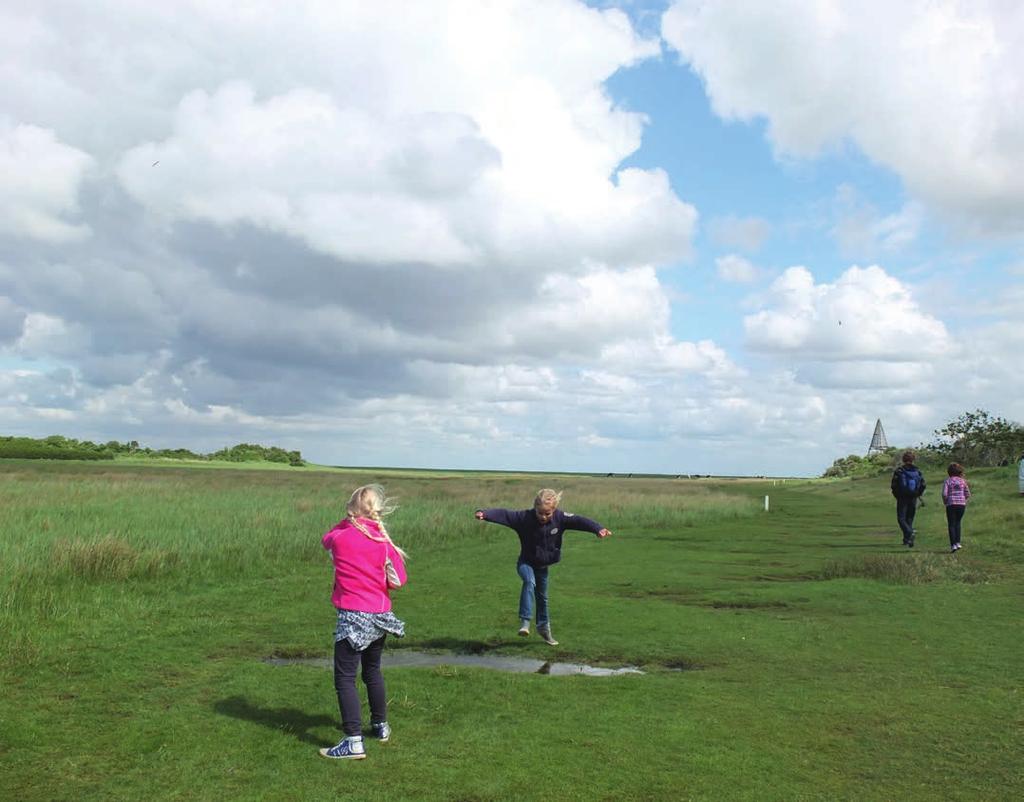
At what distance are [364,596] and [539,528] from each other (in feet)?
14.7

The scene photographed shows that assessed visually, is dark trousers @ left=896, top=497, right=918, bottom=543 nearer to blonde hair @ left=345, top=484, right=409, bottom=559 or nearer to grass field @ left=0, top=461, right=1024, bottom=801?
grass field @ left=0, top=461, right=1024, bottom=801

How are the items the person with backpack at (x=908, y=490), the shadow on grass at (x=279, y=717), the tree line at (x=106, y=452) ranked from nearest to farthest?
the shadow on grass at (x=279, y=717) < the person with backpack at (x=908, y=490) < the tree line at (x=106, y=452)

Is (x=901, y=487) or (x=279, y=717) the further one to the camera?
Answer: (x=901, y=487)

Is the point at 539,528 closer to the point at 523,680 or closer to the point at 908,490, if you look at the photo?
the point at 523,680

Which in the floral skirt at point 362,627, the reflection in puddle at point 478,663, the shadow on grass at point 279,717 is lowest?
the reflection in puddle at point 478,663

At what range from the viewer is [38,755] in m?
6.58

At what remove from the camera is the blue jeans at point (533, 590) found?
37.6ft

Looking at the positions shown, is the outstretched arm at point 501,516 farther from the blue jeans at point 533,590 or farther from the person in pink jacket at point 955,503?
the person in pink jacket at point 955,503

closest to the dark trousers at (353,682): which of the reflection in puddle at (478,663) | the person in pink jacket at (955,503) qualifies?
the reflection in puddle at (478,663)

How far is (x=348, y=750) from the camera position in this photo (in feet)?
21.7

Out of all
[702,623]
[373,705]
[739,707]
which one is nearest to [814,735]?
[739,707]

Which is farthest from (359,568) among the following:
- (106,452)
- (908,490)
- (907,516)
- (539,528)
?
(106,452)

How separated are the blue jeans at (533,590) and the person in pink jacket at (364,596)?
14.7 feet

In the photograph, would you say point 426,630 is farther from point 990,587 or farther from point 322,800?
point 990,587
